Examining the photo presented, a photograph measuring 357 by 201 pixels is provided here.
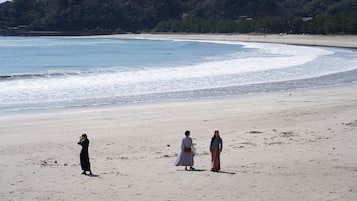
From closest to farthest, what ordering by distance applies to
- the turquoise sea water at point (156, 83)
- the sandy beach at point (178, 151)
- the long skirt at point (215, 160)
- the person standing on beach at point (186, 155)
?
the sandy beach at point (178, 151), the long skirt at point (215, 160), the person standing on beach at point (186, 155), the turquoise sea water at point (156, 83)

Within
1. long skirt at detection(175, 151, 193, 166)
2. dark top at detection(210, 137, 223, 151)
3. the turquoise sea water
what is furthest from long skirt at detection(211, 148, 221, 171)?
the turquoise sea water

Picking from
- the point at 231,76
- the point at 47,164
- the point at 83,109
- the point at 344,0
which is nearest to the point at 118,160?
the point at 47,164

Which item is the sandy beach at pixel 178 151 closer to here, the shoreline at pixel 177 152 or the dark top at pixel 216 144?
the shoreline at pixel 177 152

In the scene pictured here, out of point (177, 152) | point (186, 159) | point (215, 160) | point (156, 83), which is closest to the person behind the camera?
point (215, 160)

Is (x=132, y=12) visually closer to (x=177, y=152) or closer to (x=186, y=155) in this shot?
(x=177, y=152)

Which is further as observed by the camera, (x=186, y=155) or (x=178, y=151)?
(x=178, y=151)

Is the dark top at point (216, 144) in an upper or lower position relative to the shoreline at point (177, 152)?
Answer: upper

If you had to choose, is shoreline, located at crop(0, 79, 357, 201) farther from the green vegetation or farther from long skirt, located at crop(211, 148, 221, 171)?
the green vegetation

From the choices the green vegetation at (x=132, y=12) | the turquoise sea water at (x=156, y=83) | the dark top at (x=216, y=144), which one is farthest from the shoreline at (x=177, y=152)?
the green vegetation at (x=132, y=12)

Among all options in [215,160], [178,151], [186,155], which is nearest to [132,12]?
[178,151]

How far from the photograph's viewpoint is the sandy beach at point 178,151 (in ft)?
36.3

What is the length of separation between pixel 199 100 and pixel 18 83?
11810 mm

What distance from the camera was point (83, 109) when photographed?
22.1 m

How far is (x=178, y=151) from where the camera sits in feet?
47.5
